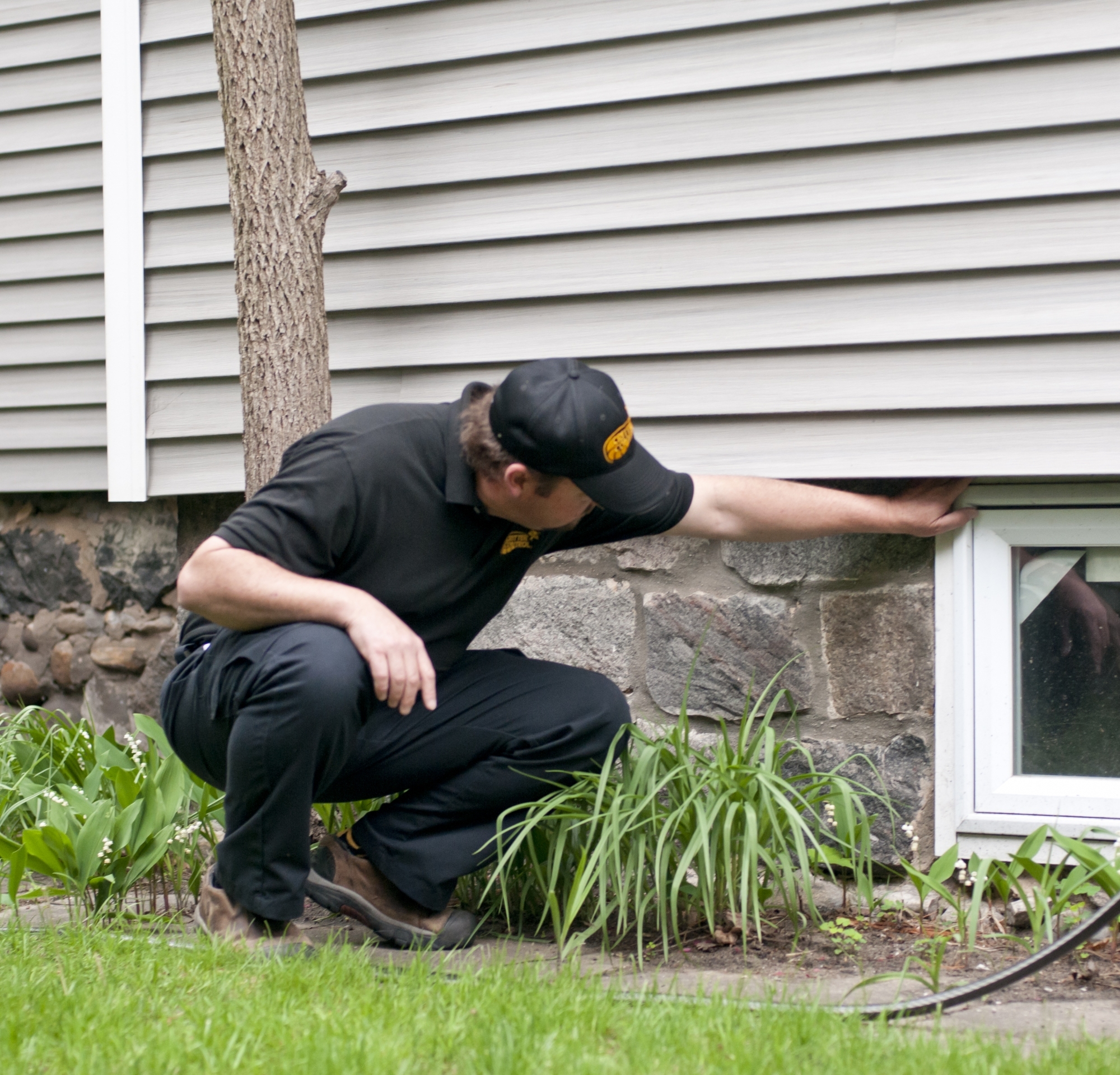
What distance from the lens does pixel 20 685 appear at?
357 cm

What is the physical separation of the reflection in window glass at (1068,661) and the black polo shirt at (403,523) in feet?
2.80

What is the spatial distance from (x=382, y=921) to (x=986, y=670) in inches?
54.5

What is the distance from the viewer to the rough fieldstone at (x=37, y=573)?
3506 mm

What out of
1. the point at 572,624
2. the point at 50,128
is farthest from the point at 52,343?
the point at 572,624

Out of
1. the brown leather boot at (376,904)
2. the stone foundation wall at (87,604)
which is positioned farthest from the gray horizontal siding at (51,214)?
the brown leather boot at (376,904)

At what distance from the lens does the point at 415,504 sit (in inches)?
87.4

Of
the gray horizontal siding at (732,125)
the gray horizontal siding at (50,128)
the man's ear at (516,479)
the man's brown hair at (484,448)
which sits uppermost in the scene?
the gray horizontal siding at (50,128)

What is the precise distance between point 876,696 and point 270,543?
1.37 meters

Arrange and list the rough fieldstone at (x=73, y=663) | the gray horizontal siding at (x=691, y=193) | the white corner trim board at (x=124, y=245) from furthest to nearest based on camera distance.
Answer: the rough fieldstone at (x=73, y=663), the white corner trim board at (x=124, y=245), the gray horizontal siding at (x=691, y=193)

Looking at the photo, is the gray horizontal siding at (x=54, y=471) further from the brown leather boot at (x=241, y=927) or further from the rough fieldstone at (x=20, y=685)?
the brown leather boot at (x=241, y=927)

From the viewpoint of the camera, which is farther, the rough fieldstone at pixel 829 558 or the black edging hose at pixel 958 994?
the rough fieldstone at pixel 829 558

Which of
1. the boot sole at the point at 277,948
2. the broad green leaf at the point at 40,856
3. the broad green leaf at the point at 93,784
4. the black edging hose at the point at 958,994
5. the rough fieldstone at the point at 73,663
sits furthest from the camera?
the rough fieldstone at the point at 73,663

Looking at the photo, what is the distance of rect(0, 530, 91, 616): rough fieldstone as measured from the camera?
3.51m

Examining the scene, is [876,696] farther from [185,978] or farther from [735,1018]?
[185,978]
